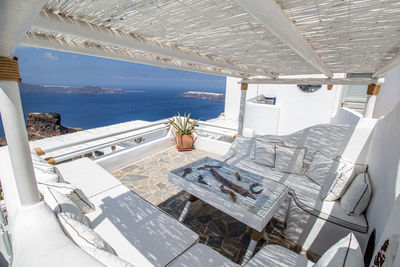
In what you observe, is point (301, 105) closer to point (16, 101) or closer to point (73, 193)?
point (73, 193)

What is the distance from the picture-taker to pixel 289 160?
10.2ft

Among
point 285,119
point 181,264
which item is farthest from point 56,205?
point 285,119

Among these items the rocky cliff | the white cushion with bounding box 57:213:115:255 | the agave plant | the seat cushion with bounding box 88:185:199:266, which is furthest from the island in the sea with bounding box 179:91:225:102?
the white cushion with bounding box 57:213:115:255

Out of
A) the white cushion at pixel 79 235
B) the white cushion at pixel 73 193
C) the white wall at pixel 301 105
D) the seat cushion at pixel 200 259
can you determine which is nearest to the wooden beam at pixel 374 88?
the seat cushion at pixel 200 259

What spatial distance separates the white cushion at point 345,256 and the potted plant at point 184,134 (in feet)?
13.0

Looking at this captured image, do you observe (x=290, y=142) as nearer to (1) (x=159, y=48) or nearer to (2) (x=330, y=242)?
(2) (x=330, y=242)

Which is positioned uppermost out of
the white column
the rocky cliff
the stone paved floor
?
the white column

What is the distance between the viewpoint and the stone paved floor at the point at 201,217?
2.21m

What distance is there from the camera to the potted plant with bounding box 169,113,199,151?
193 inches

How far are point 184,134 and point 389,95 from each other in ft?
15.6

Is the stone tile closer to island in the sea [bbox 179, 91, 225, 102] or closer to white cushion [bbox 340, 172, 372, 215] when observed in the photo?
white cushion [bbox 340, 172, 372, 215]

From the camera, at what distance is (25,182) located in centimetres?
82

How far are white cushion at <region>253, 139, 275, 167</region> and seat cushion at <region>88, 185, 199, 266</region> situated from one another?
2.02 m

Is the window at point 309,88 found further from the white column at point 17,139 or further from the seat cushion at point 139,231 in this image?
the white column at point 17,139
